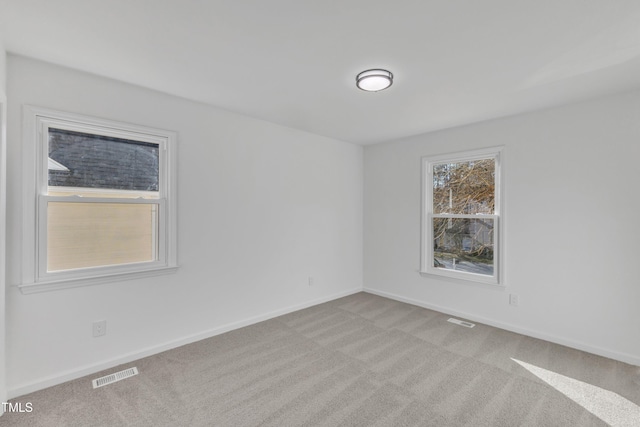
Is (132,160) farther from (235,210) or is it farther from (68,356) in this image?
(68,356)

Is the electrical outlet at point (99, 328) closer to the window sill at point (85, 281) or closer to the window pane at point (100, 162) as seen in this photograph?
the window sill at point (85, 281)

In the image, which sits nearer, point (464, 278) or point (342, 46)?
point (342, 46)

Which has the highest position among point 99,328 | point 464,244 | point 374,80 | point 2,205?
point 374,80

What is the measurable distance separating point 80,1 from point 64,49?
2.20ft

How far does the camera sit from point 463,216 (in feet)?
12.4

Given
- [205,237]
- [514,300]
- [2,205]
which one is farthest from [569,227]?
[2,205]

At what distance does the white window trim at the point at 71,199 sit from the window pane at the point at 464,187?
325 centimetres

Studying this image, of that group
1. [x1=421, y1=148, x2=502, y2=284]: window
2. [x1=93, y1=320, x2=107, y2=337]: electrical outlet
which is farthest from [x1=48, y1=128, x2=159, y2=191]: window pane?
[x1=421, y1=148, x2=502, y2=284]: window

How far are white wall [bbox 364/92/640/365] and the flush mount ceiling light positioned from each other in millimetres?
1793

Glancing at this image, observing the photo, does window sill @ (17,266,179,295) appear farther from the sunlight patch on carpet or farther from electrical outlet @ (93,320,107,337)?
the sunlight patch on carpet

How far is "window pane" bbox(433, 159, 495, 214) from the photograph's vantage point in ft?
11.8

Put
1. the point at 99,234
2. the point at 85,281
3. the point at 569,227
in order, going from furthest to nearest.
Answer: the point at 569,227
the point at 99,234
the point at 85,281

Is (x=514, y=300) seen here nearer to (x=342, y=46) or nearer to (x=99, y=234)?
(x=342, y=46)

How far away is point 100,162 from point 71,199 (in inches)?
14.9
